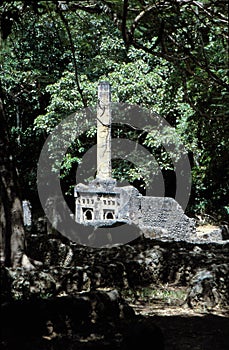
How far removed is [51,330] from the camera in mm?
4645

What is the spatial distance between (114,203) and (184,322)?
13237mm

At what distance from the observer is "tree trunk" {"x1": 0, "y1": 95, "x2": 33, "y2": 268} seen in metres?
6.20

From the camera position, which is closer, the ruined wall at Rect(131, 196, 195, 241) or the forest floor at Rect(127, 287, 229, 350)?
the forest floor at Rect(127, 287, 229, 350)

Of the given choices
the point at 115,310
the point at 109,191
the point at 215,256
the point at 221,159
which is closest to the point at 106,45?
the point at 109,191

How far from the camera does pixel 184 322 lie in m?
5.40

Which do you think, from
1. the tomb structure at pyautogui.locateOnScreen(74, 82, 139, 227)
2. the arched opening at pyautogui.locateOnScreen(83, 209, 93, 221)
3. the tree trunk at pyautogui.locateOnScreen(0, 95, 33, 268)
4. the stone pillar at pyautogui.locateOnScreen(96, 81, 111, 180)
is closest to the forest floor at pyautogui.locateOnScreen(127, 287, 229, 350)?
the tree trunk at pyautogui.locateOnScreen(0, 95, 33, 268)

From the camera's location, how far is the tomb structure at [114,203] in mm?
15812

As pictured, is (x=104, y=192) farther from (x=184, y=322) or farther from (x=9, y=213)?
(x=184, y=322)

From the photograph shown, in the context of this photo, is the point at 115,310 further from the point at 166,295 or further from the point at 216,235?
the point at 216,235

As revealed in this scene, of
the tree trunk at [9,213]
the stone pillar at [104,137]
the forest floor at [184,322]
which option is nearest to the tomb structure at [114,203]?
the stone pillar at [104,137]

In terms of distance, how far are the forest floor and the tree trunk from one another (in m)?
1.49

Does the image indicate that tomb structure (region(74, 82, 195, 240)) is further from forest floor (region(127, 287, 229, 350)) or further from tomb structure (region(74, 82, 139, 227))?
forest floor (region(127, 287, 229, 350))

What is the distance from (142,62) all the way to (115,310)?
665 inches

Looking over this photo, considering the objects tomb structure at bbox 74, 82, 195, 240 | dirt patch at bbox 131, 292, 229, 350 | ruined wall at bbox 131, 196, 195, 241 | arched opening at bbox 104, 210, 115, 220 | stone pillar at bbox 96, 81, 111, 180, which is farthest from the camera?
stone pillar at bbox 96, 81, 111, 180
